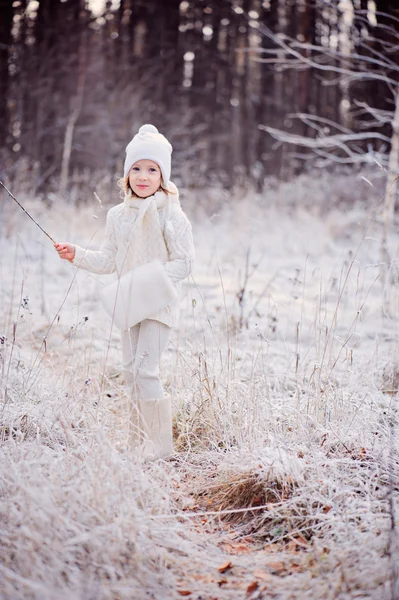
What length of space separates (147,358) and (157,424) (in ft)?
1.08

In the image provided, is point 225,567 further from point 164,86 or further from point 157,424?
point 164,86

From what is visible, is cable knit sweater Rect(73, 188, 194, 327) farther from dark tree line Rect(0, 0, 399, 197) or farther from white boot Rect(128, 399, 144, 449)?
dark tree line Rect(0, 0, 399, 197)

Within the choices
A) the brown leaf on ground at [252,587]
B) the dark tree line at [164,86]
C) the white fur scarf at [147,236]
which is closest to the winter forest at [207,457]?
the brown leaf on ground at [252,587]

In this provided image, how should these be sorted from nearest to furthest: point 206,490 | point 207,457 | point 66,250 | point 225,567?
point 225,567 → point 206,490 → point 66,250 → point 207,457

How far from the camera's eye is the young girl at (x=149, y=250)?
8.46ft

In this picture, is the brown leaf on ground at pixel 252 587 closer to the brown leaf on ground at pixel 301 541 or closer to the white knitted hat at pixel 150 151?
the brown leaf on ground at pixel 301 541

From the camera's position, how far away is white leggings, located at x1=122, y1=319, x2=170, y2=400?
2.64 meters

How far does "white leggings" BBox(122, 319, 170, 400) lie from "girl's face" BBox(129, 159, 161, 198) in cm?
61

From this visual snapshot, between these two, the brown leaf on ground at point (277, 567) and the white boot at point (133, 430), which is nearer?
the brown leaf on ground at point (277, 567)

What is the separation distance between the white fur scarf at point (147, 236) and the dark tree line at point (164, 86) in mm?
6993

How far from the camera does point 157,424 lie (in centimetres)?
269

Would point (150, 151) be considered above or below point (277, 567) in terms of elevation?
above

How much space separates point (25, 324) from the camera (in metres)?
4.54

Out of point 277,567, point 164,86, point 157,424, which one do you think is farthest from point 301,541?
point 164,86
